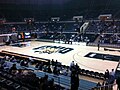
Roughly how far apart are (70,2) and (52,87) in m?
38.5

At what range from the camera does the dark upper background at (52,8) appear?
40000 mm

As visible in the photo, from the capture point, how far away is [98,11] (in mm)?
39906

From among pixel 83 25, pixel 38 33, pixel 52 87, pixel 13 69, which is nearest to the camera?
pixel 52 87

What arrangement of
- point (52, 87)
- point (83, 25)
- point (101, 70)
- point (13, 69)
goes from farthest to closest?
point (83, 25) → point (101, 70) → point (13, 69) → point (52, 87)

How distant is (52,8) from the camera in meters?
44.8

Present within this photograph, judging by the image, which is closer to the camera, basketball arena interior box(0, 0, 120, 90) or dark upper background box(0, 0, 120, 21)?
basketball arena interior box(0, 0, 120, 90)

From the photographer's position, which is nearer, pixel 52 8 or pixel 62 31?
pixel 62 31

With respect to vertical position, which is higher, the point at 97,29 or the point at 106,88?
the point at 97,29

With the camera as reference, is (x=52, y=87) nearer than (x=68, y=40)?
Yes

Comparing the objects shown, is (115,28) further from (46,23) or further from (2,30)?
(2,30)

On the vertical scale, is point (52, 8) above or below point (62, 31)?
above

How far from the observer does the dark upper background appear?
40.0m

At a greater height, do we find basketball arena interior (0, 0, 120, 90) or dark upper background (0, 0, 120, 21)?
dark upper background (0, 0, 120, 21)

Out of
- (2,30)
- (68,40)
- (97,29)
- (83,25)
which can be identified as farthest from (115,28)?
(2,30)
